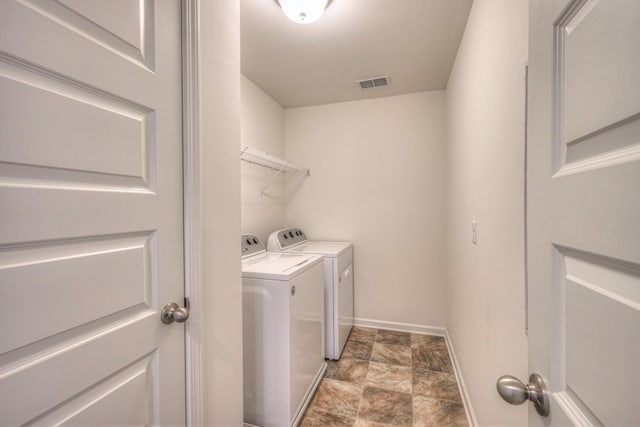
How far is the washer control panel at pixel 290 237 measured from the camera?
2496mm

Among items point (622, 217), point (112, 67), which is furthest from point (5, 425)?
point (622, 217)

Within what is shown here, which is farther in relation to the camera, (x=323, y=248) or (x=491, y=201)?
(x=323, y=248)

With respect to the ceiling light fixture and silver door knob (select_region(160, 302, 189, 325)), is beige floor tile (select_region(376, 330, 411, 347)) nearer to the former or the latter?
silver door knob (select_region(160, 302, 189, 325))

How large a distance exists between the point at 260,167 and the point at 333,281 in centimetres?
126

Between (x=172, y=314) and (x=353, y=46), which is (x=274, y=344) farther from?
(x=353, y=46)

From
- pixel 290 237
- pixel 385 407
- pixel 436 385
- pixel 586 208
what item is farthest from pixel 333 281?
pixel 586 208

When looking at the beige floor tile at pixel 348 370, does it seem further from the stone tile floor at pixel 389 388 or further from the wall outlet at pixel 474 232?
the wall outlet at pixel 474 232

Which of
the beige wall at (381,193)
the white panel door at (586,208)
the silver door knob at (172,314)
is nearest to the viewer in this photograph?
the white panel door at (586,208)

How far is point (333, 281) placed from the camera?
2.34 m

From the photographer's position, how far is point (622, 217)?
1.12 ft

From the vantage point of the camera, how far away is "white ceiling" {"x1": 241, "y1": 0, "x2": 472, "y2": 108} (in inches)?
65.1

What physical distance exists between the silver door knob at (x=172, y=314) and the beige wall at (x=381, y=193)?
2236 mm

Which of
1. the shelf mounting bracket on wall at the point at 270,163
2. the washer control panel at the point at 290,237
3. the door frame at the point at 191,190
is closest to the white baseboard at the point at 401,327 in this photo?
the washer control panel at the point at 290,237

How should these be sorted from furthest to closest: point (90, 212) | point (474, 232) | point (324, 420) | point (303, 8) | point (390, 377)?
point (390, 377) → point (324, 420) → point (474, 232) → point (303, 8) → point (90, 212)
